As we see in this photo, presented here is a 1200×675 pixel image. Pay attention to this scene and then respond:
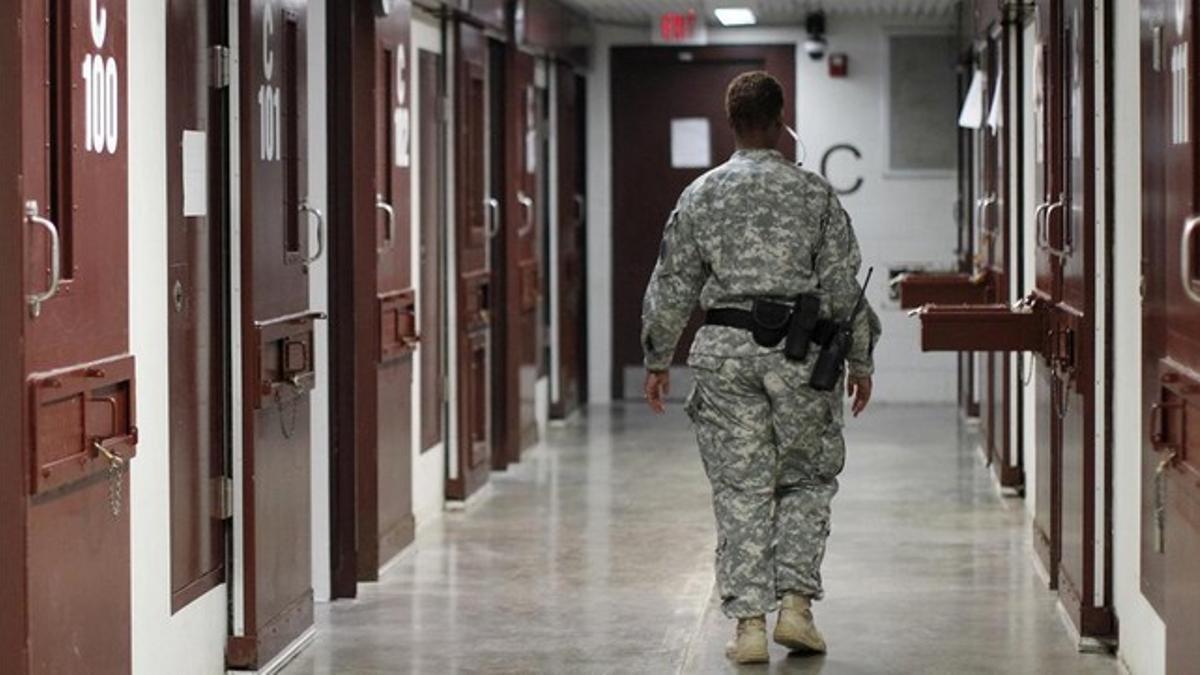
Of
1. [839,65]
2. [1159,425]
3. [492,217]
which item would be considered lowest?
[1159,425]

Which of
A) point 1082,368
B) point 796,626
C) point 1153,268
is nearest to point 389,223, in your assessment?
point 796,626

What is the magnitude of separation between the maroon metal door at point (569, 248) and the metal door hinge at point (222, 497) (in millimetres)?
7645

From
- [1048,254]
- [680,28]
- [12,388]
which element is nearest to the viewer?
[12,388]

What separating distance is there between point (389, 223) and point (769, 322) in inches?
93.4

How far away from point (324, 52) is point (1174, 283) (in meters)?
3.28

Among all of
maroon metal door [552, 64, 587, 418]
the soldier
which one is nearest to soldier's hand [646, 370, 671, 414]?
the soldier

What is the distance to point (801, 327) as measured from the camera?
6297 millimetres

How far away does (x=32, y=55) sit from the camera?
441cm

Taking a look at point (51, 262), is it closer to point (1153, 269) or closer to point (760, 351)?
point (760, 351)

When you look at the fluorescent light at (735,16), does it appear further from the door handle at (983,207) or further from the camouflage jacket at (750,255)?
the camouflage jacket at (750,255)

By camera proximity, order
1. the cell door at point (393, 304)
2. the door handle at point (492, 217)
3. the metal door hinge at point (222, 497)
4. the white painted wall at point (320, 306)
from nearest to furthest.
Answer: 1. the metal door hinge at point (222, 497)
2. the white painted wall at point (320, 306)
3. the cell door at point (393, 304)
4. the door handle at point (492, 217)

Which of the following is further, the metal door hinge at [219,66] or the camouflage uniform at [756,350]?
the camouflage uniform at [756,350]

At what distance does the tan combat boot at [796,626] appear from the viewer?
6480 mm

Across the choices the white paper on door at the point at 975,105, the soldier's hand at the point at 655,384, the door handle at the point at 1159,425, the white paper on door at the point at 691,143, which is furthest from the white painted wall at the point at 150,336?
the white paper on door at the point at 691,143
